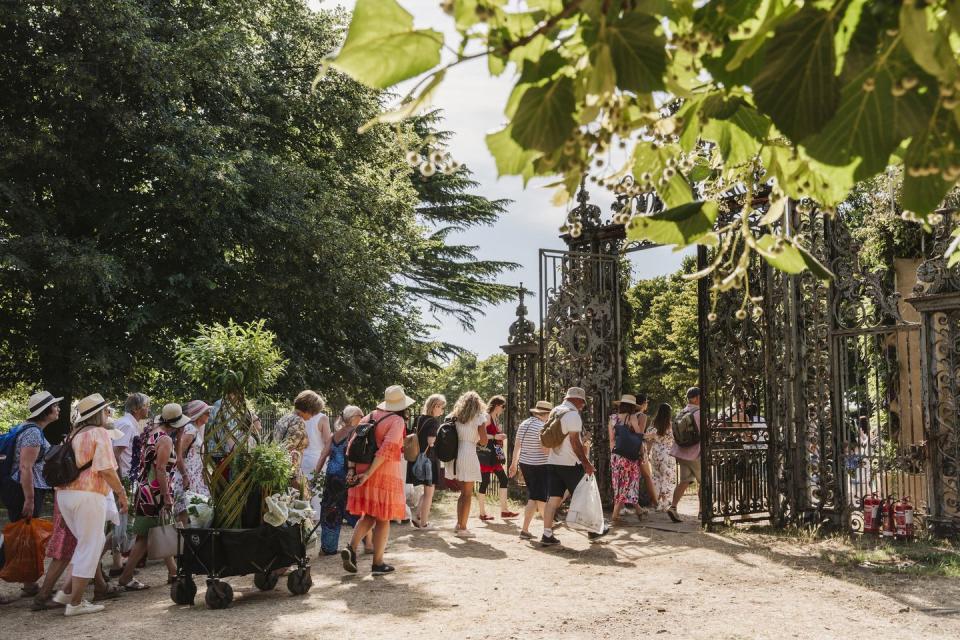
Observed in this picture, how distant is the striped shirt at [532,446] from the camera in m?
11.2

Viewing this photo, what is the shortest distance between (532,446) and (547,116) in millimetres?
10174

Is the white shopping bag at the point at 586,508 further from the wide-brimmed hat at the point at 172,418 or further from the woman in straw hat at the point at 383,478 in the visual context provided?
the wide-brimmed hat at the point at 172,418

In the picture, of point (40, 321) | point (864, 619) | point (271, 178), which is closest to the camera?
point (864, 619)

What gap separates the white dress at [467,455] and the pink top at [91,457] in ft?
17.7

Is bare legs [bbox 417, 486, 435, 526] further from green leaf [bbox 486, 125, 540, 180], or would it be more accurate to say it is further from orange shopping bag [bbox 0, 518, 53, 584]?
green leaf [bbox 486, 125, 540, 180]

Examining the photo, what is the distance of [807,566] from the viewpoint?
30.4 ft

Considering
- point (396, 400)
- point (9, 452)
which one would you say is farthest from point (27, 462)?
point (396, 400)

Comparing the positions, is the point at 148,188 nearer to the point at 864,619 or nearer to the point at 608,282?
the point at 608,282

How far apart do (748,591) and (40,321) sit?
44.6ft

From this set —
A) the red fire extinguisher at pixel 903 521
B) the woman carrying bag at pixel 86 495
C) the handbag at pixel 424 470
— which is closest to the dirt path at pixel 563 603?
the woman carrying bag at pixel 86 495

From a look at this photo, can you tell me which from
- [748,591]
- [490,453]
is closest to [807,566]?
[748,591]

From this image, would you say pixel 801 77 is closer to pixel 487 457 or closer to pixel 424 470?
pixel 424 470

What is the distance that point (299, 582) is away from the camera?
26.6ft

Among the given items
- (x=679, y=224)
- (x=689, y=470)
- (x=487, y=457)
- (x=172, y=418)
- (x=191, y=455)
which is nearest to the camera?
(x=679, y=224)
